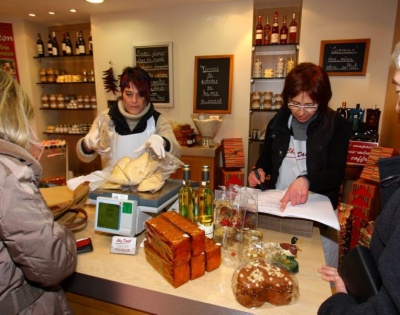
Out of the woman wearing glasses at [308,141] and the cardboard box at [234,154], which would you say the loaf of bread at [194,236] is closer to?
the woman wearing glasses at [308,141]

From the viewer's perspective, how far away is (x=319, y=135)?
1.54 metres

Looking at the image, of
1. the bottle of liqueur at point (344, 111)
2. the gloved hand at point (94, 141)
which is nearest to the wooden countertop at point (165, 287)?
the gloved hand at point (94, 141)

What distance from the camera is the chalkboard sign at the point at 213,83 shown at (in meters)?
3.39

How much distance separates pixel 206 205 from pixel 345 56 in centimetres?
285

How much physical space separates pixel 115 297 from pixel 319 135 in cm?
133

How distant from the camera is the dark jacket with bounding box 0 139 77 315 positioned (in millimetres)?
730

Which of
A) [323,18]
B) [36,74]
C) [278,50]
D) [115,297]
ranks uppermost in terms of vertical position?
[323,18]

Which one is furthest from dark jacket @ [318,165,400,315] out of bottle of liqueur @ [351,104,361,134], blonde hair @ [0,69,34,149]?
bottle of liqueur @ [351,104,361,134]

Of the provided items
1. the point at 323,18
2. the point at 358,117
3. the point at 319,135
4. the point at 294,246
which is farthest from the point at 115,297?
the point at 323,18

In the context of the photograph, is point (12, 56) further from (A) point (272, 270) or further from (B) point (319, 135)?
(A) point (272, 270)

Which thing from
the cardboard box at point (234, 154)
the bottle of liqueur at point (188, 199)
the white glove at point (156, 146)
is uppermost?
the white glove at point (156, 146)

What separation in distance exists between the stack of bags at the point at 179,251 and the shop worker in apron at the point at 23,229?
0.28m

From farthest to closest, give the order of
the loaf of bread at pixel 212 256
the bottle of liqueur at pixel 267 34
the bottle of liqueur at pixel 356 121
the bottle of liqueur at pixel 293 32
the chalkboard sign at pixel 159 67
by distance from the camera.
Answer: the chalkboard sign at pixel 159 67 < the bottle of liqueur at pixel 267 34 < the bottle of liqueur at pixel 293 32 < the bottle of liqueur at pixel 356 121 < the loaf of bread at pixel 212 256

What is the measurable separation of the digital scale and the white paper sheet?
0.51 meters
